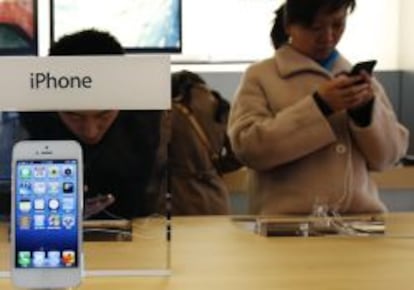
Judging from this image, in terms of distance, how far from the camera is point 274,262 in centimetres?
125

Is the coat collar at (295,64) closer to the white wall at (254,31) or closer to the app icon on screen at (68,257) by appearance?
the app icon on screen at (68,257)

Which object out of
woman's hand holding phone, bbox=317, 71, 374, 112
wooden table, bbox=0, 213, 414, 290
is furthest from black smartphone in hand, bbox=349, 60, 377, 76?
wooden table, bbox=0, 213, 414, 290

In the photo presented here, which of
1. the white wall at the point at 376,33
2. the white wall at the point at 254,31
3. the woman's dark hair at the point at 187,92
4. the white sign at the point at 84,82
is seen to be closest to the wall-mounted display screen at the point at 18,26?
the white wall at the point at 254,31

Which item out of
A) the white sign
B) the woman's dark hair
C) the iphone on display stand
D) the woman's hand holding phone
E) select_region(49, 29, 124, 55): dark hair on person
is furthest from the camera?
the woman's dark hair

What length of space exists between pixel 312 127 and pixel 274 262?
45 cm

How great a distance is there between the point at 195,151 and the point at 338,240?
754 millimetres

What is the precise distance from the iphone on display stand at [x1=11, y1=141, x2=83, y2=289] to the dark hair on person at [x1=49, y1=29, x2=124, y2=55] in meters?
0.45

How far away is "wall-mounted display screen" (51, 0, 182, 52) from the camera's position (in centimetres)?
384

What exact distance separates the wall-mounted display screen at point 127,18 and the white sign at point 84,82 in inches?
105

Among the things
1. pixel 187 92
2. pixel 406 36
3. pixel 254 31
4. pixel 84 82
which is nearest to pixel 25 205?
pixel 84 82

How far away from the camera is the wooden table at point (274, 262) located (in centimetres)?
112

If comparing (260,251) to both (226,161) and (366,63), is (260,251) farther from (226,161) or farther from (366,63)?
(226,161)

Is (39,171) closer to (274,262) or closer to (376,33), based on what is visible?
(274,262)

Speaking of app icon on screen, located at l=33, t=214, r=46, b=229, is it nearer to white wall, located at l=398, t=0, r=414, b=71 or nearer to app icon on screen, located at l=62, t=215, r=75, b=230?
app icon on screen, located at l=62, t=215, r=75, b=230
